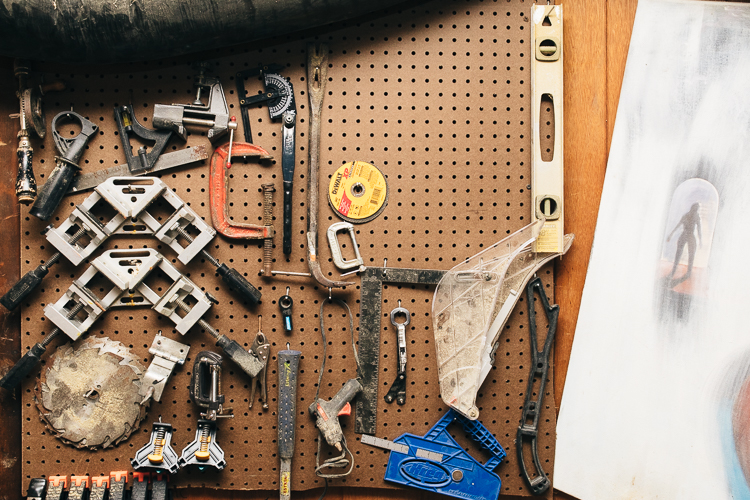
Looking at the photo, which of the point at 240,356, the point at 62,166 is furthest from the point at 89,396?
the point at 62,166

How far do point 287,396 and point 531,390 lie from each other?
790 millimetres

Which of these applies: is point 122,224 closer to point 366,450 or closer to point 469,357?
point 366,450

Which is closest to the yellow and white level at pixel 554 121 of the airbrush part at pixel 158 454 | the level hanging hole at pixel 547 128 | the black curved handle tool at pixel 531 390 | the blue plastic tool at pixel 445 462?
the level hanging hole at pixel 547 128

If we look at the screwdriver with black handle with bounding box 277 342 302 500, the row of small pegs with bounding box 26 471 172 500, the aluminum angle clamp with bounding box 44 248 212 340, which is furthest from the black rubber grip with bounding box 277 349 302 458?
the row of small pegs with bounding box 26 471 172 500

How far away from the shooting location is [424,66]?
1541mm

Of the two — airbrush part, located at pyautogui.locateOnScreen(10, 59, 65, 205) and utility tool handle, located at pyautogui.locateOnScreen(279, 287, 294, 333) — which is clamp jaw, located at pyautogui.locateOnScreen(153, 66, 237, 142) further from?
utility tool handle, located at pyautogui.locateOnScreen(279, 287, 294, 333)

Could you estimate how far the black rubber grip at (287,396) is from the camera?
1.49 m

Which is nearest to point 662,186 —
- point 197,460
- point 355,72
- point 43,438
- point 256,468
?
point 355,72

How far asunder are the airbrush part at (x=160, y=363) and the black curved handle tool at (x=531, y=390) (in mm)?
1120

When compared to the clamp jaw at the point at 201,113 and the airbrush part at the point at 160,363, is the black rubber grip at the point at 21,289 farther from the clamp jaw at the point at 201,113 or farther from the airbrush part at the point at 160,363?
the clamp jaw at the point at 201,113

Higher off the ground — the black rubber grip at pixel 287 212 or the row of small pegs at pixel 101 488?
the black rubber grip at pixel 287 212

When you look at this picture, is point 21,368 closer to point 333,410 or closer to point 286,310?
point 286,310

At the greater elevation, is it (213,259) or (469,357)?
(213,259)

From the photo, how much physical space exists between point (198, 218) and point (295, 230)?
31 centimetres
